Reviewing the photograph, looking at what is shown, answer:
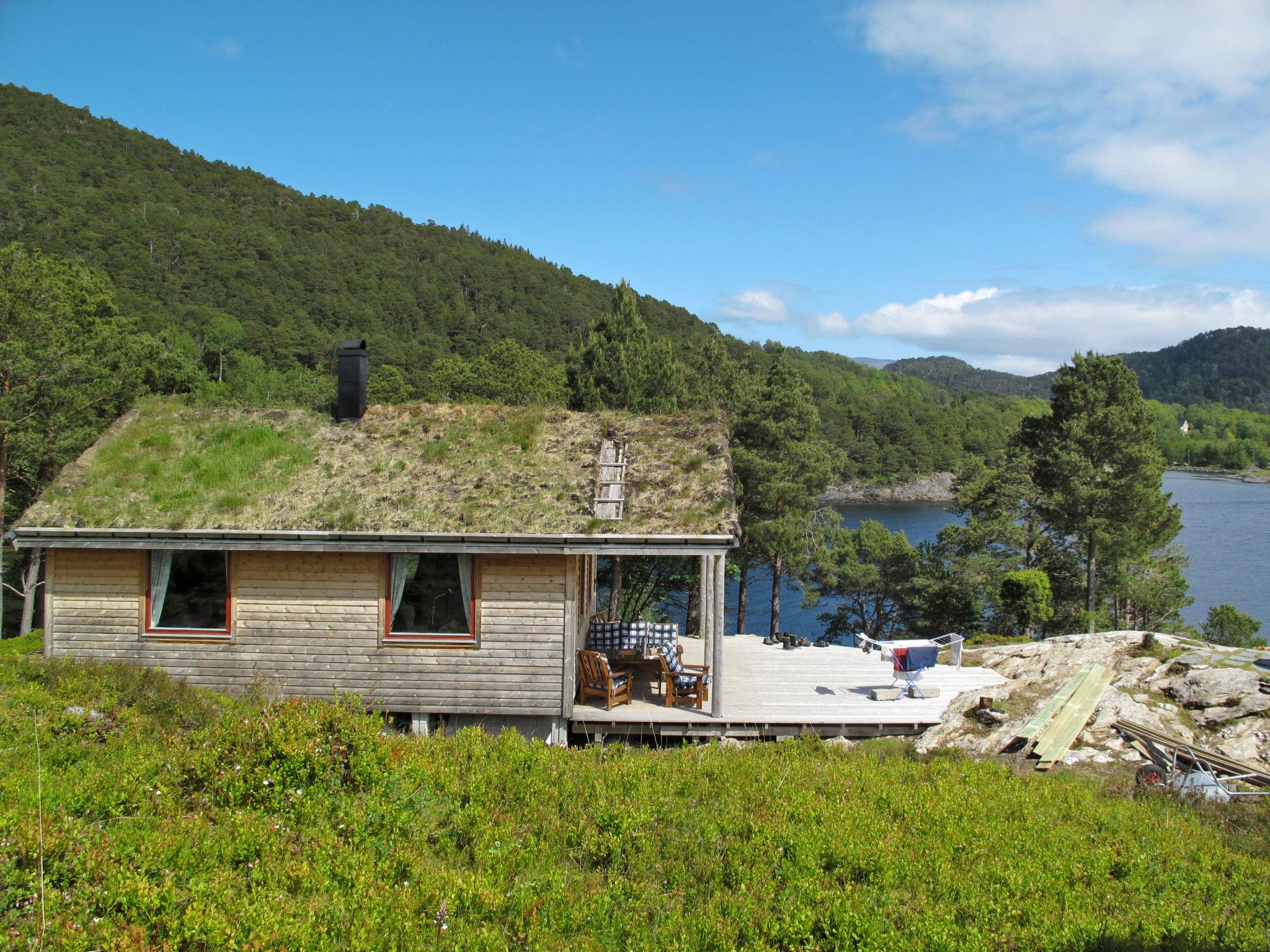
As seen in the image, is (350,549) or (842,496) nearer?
(350,549)

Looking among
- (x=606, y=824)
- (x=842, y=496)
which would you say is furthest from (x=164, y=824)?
(x=842, y=496)

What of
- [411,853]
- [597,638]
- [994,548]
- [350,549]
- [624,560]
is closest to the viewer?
[411,853]

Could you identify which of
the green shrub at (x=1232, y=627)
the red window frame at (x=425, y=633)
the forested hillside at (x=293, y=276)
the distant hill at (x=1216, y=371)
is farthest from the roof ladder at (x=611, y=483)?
the distant hill at (x=1216, y=371)

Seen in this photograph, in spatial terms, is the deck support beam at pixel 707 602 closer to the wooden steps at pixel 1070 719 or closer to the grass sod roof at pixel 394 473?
the grass sod roof at pixel 394 473

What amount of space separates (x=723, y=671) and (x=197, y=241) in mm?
55754

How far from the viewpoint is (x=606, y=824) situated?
5594mm

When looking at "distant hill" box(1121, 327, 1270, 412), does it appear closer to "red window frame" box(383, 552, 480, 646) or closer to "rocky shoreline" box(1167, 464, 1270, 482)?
"rocky shoreline" box(1167, 464, 1270, 482)

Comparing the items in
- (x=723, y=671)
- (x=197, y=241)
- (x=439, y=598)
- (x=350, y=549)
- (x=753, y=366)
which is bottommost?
(x=723, y=671)

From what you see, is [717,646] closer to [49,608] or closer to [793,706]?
[793,706]

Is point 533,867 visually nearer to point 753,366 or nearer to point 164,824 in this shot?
point 164,824

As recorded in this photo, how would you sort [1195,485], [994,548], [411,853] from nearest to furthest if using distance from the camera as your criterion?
1. [411,853]
2. [994,548]
3. [1195,485]

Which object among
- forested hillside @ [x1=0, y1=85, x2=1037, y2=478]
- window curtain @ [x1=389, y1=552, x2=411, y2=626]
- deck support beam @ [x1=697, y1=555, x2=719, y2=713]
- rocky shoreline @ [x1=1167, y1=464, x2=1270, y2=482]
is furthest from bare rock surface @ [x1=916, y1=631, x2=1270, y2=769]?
rocky shoreline @ [x1=1167, y1=464, x2=1270, y2=482]

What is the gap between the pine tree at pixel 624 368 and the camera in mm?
23938

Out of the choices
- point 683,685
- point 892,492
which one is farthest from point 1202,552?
point 683,685
